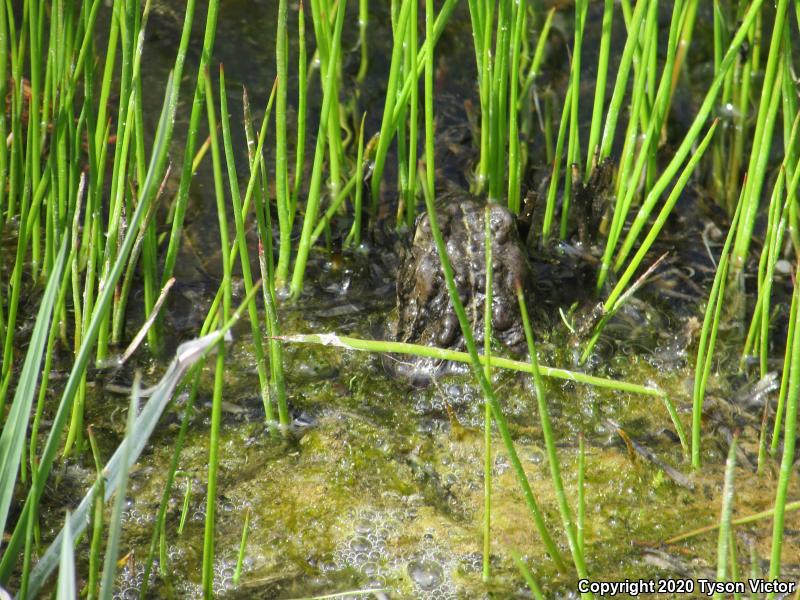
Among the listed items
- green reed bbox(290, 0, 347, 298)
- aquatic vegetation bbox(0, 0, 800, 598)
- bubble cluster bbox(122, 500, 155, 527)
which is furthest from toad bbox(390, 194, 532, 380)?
bubble cluster bbox(122, 500, 155, 527)

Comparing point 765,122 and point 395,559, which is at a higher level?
point 765,122

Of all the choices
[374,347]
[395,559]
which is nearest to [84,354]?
[374,347]

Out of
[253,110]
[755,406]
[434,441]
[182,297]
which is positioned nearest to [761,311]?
[755,406]

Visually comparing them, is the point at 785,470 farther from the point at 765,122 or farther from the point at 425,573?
the point at 765,122

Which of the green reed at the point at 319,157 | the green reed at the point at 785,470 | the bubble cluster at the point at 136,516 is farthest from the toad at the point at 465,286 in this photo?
the green reed at the point at 785,470

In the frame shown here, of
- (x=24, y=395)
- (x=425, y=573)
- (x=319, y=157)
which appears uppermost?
(x=319, y=157)

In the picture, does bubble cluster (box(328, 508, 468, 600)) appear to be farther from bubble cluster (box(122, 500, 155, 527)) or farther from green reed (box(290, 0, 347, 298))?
green reed (box(290, 0, 347, 298))

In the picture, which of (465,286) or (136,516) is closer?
(136,516)

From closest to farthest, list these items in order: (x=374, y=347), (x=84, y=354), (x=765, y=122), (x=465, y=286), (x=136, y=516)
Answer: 1. (x=84, y=354)
2. (x=374, y=347)
3. (x=136, y=516)
4. (x=765, y=122)
5. (x=465, y=286)

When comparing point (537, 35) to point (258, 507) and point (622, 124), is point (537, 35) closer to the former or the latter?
point (622, 124)

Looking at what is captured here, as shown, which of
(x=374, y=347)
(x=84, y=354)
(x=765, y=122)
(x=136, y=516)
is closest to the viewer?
(x=84, y=354)

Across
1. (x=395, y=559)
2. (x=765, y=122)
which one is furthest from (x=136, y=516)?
(x=765, y=122)
